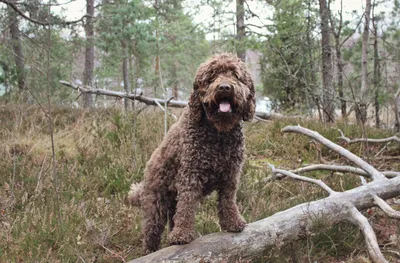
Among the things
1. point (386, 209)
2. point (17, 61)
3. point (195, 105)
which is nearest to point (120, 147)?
point (195, 105)

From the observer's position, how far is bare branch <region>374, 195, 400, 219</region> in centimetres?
412

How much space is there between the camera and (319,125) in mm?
8781

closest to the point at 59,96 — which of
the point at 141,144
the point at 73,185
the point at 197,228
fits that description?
the point at 141,144

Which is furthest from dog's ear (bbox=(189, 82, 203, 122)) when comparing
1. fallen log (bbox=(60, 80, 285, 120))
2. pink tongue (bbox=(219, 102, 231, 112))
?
fallen log (bbox=(60, 80, 285, 120))

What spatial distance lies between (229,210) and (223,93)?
114 cm

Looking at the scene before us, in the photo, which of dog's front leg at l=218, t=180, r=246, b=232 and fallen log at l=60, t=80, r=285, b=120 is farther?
fallen log at l=60, t=80, r=285, b=120

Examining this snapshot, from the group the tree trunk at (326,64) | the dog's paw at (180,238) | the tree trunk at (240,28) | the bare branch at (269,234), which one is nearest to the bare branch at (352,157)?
the bare branch at (269,234)

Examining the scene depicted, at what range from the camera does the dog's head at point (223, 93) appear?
3496 mm

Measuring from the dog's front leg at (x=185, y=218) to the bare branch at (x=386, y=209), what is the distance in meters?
2.06

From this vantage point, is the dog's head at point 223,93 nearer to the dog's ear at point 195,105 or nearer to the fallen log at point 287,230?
the dog's ear at point 195,105

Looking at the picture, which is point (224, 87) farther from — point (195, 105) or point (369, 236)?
point (369, 236)

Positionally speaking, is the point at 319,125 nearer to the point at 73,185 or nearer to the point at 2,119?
the point at 73,185

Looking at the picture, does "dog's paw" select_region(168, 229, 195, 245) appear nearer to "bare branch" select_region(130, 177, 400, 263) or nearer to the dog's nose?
"bare branch" select_region(130, 177, 400, 263)

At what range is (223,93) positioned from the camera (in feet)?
11.4
